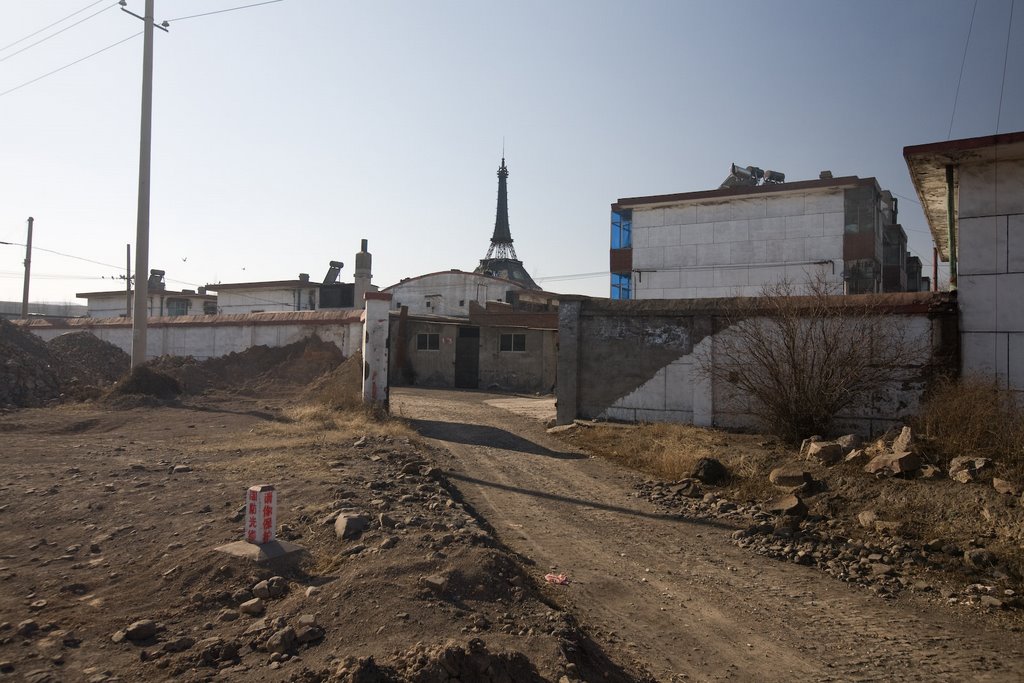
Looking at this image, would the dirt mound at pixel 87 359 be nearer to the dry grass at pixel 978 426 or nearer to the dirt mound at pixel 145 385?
the dirt mound at pixel 145 385

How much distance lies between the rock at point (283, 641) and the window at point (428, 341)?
25077 millimetres

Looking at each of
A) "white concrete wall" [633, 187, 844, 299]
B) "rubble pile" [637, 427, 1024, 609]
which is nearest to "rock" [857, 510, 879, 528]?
"rubble pile" [637, 427, 1024, 609]

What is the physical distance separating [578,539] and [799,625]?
2429 mm

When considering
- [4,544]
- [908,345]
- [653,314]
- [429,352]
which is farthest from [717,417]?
[429,352]

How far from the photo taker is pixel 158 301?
145ft

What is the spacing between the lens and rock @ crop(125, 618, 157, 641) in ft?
13.3

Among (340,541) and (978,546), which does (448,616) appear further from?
(978,546)

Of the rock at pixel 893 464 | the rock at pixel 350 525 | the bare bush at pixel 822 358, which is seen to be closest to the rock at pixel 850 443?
the rock at pixel 893 464

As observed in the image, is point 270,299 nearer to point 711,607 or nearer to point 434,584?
point 434,584

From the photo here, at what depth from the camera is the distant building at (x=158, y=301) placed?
1732 inches

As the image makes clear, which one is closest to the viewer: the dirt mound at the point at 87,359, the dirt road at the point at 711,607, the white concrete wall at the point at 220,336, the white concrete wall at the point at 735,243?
the dirt road at the point at 711,607

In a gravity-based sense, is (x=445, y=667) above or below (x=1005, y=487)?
below

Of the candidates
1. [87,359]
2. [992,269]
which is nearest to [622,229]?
[992,269]

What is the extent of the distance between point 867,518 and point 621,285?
23.8 metres
